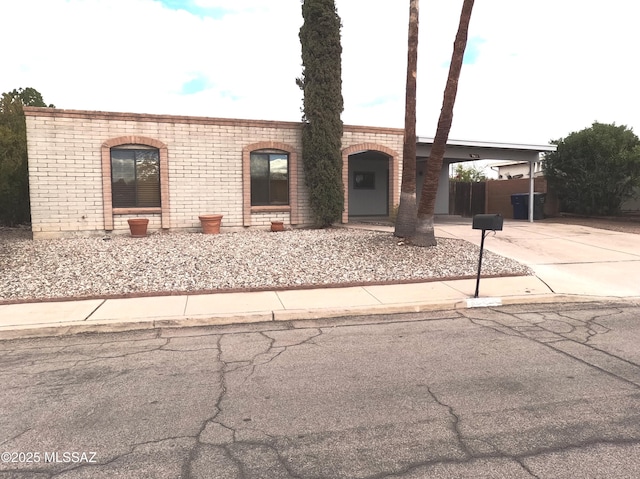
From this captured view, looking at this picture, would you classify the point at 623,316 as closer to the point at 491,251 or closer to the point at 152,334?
the point at 491,251

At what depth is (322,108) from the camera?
14922mm

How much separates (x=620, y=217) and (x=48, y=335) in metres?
21.0

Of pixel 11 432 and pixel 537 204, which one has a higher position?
pixel 537 204

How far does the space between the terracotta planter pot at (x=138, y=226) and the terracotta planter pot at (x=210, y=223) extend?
1646 millimetres

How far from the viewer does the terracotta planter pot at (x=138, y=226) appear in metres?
13.7

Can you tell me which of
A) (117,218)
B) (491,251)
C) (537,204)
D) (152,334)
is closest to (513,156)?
(537,204)

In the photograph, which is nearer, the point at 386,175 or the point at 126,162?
the point at 126,162

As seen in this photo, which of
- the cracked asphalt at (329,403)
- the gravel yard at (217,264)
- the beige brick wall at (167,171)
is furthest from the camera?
the beige brick wall at (167,171)

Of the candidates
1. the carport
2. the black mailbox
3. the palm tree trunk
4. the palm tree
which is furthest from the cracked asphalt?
the carport

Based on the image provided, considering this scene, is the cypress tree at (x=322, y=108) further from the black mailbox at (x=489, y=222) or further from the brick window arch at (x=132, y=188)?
the black mailbox at (x=489, y=222)

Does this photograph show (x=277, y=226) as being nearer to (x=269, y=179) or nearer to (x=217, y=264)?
(x=269, y=179)

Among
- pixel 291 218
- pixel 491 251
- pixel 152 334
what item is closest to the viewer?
pixel 152 334

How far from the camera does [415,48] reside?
11070 mm

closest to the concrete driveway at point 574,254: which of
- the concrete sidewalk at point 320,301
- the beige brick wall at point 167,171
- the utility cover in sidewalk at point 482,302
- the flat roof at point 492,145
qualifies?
the concrete sidewalk at point 320,301
